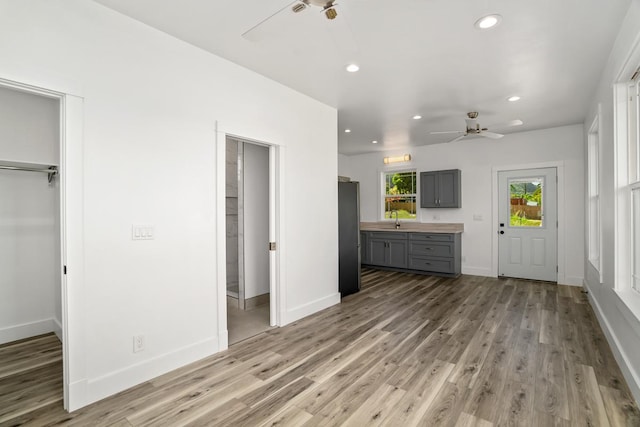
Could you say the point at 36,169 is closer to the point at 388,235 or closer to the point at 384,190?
the point at 388,235

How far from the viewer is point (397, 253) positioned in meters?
6.52

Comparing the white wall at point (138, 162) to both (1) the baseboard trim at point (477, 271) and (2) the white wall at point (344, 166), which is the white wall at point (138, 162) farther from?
(1) the baseboard trim at point (477, 271)

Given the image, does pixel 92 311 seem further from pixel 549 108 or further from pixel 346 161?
pixel 346 161

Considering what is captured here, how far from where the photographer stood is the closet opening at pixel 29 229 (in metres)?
3.00

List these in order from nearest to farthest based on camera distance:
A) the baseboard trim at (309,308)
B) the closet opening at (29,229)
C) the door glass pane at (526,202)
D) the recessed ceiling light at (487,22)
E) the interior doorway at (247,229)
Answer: the recessed ceiling light at (487,22), the closet opening at (29,229), the baseboard trim at (309,308), the interior doorway at (247,229), the door glass pane at (526,202)

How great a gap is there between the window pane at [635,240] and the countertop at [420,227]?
3545mm

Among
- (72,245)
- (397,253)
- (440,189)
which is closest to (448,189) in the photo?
(440,189)

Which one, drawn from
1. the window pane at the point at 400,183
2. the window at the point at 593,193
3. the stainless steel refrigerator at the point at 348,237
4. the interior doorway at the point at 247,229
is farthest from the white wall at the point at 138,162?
the window pane at the point at 400,183

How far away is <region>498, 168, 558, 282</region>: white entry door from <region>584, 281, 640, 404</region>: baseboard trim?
6.69 ft

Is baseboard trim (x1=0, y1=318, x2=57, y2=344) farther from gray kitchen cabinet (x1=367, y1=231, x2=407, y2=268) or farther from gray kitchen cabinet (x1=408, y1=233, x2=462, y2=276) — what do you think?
gray kitchen cabinet (x1=408, y1=233, x2=462, y2=276)

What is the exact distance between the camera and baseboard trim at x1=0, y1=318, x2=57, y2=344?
10.1 feet

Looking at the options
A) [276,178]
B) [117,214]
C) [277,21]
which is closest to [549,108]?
[276,178]

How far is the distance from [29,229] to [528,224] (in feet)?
24.0

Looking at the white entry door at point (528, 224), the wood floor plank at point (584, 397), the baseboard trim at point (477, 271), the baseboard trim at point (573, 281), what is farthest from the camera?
the baseboard trim at point (477, 271)
